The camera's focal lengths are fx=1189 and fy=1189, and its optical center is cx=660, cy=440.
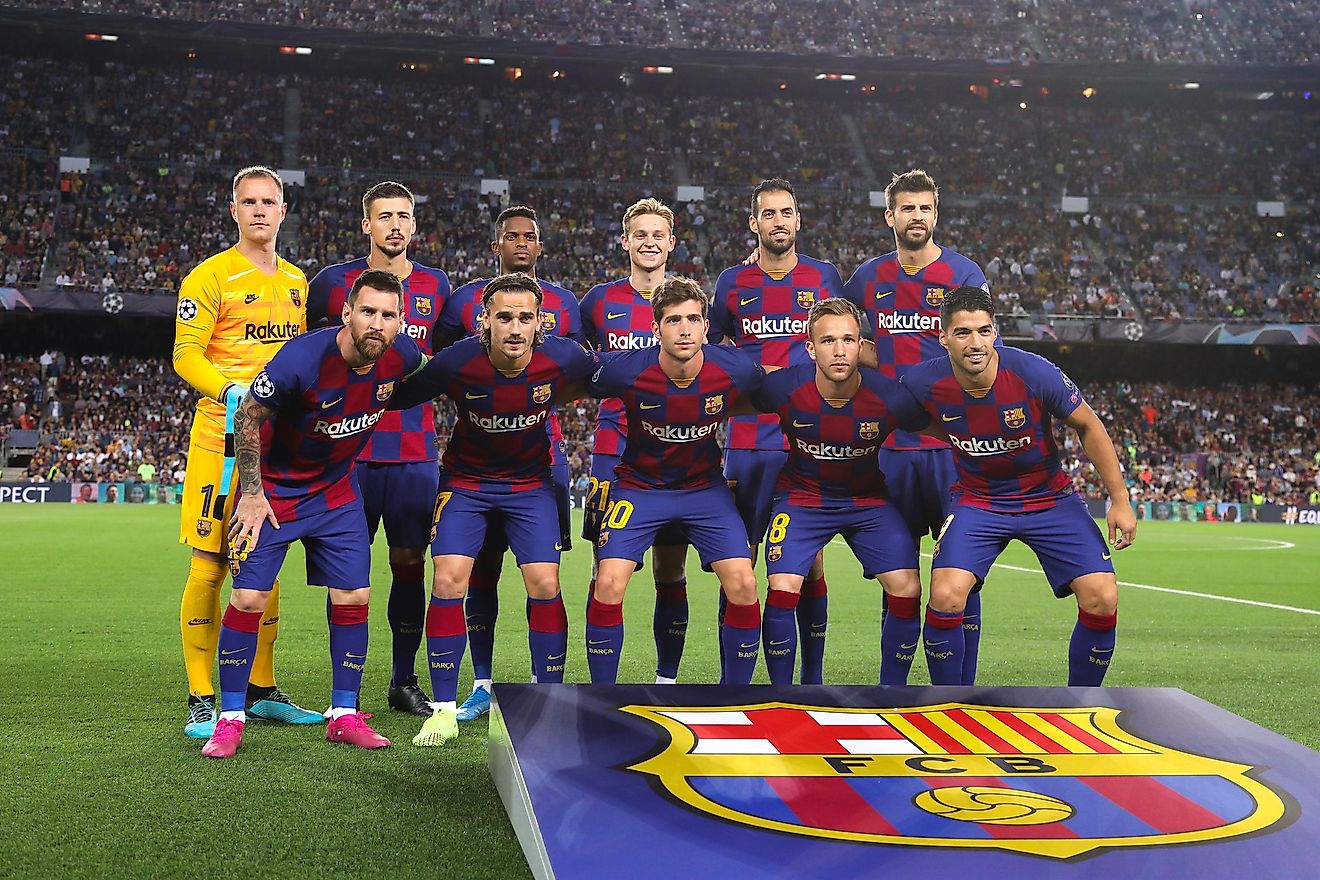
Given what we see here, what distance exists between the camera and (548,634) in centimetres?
518

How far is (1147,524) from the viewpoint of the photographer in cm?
2719

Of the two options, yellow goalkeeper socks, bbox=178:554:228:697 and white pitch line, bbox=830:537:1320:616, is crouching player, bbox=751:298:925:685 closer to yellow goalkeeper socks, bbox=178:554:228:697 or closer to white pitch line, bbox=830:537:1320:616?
yellow goalkeeper socks, bbox=178:554:228:697

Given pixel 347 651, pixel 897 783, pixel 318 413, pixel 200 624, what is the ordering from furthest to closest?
1. pixel 200 624
2. pixel 347 651
3. pixel 318 413
4. pixel 897 783

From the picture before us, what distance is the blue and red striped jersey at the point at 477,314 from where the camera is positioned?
5875 mm

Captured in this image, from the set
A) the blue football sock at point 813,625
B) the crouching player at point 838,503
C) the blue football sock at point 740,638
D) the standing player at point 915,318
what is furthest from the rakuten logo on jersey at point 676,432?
the blue football sock at point 813,625

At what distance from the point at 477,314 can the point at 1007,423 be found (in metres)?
2.54

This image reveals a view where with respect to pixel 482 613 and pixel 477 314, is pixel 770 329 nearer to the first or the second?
pixel 477 314

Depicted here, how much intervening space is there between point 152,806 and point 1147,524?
26.7m

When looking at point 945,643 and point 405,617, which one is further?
point 405,617

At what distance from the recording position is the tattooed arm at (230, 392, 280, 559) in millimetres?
4688

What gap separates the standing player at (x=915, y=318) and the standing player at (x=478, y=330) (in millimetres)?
1526

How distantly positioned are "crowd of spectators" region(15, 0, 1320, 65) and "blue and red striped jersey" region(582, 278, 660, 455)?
29.4m

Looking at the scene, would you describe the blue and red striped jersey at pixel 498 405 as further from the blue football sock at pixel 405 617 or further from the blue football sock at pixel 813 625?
the blue football sock at pixel 813 625

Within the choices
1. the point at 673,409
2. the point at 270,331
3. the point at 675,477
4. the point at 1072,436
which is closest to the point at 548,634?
the point at 675,477
